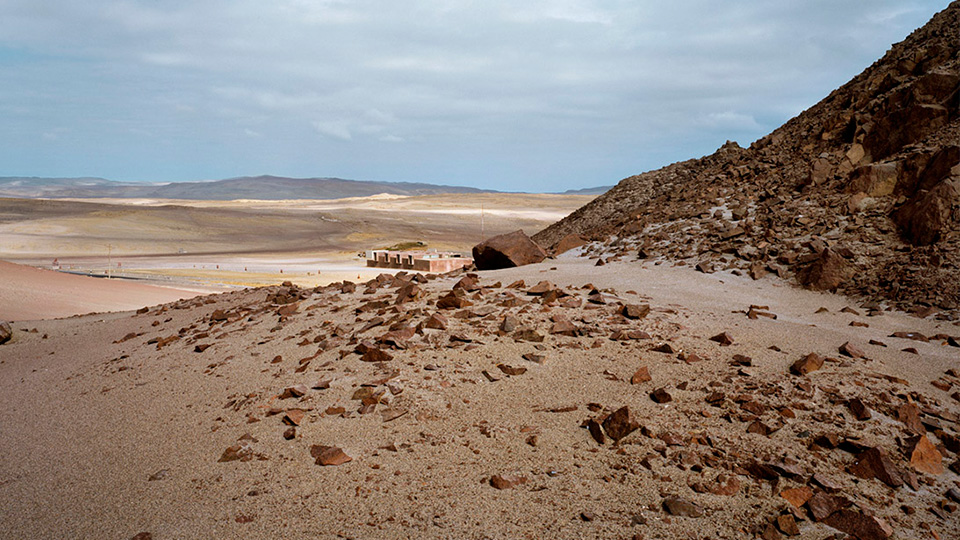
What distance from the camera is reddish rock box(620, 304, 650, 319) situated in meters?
5.79

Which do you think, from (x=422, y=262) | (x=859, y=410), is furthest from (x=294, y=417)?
(x=422, y=262)

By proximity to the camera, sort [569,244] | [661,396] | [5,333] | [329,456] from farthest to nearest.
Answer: [569,244]
[5,333]
[661,396]
[329,456]

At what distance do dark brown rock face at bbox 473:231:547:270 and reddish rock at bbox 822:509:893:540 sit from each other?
6.98 metres

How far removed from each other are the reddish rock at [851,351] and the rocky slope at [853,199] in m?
2.49

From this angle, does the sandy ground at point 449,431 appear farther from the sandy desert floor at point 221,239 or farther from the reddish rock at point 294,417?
the sandy desert floor at point 221,239

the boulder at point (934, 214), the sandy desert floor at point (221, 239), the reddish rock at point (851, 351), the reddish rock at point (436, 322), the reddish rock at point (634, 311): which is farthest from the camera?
the sandy desert floor at point (221, 239)

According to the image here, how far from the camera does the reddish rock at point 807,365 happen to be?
4598 mm

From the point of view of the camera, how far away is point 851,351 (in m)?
5.07

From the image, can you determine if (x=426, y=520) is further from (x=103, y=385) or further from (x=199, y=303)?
(x=199, y=303)

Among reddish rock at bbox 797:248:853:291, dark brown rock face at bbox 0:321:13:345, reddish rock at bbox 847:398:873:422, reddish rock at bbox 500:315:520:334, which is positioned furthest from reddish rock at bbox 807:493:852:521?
dark brown rock face at bbox 0:321:13:345

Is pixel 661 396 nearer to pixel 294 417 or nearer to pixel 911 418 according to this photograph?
pixel 911 418

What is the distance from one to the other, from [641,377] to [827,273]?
468 centimetres

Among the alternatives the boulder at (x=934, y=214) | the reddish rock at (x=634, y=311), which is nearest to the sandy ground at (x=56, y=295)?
the reddish rock at (x=634, y=311)

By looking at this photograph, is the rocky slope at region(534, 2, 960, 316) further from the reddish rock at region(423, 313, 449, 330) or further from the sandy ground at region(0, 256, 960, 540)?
the reddish rock at region(423, 313, 449, 330)
